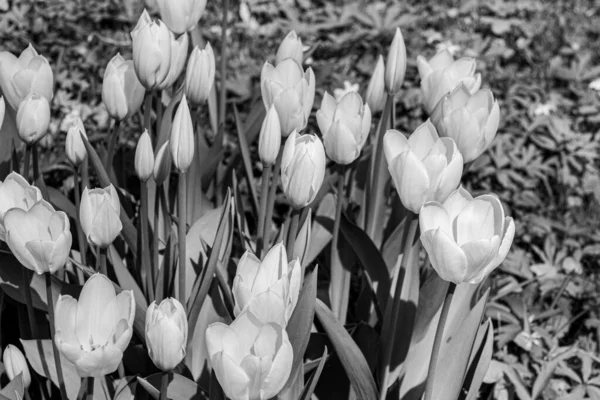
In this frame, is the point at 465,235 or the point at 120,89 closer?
the point at 465,235

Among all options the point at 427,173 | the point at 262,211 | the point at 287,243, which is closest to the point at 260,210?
the point at 262,211

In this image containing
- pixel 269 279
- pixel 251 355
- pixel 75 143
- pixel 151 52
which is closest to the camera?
pixel 251 355

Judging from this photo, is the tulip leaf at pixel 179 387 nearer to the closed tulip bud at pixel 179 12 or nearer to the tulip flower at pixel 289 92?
the tulip flower at pixel 289 92

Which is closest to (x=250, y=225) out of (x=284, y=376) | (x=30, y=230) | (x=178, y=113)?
(x=178, y=113)

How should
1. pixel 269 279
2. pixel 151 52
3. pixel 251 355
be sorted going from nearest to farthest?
pixel 251 355, pixel 269 279, pixel 151 52

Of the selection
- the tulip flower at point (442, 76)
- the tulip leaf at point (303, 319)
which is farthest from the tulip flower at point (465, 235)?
the tulip flower at point (442, 76)

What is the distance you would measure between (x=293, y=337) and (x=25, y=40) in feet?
8.75

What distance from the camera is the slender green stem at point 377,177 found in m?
Result: 1.78

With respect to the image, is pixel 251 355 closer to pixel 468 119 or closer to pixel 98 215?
pixel 98 215

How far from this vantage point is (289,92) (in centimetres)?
149

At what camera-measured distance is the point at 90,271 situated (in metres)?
1.50

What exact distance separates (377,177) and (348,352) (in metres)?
0.57

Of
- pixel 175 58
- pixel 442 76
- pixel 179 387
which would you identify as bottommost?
pixel 179 387

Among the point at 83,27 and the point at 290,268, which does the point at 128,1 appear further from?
the point at 290,268
